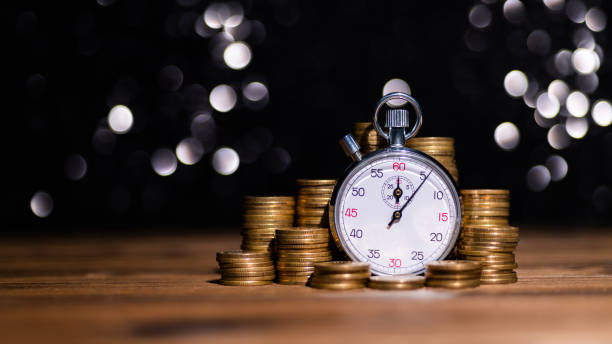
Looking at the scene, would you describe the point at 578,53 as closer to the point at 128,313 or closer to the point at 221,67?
the point at 221,67

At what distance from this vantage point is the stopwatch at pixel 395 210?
1639 millimetres

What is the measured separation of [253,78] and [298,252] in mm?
1714

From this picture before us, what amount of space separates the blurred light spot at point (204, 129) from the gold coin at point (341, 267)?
1.77 meters

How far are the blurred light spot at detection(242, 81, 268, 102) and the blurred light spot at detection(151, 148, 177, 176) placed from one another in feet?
1.70

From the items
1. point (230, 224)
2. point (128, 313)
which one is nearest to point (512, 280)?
point (128, 313)

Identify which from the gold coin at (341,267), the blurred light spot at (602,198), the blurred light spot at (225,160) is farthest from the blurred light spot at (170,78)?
the blurred light spot at (602,198)

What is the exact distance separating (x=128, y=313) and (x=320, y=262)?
0.55 meters

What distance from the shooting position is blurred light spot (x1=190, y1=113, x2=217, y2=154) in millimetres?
3156

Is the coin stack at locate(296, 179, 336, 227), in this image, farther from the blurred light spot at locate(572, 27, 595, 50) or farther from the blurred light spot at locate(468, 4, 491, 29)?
the blurred light spot at locate(572, 27, 595, 50)

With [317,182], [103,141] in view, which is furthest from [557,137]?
[103,141]

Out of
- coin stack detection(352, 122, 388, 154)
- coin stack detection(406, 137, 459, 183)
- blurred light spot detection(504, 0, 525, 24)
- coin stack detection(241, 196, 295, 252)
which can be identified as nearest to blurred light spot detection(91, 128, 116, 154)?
coin stack detection(241, 196, 295, 252)

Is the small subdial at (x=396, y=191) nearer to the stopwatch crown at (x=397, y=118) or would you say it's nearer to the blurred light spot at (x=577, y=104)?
the stopwatch crown at (x=397, y=118)

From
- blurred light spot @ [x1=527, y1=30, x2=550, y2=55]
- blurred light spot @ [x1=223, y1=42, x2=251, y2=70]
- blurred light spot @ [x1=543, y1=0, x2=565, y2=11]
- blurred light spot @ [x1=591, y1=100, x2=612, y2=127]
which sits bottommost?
blurred light spot @ [x1=591, y1=100, x2=612, y2=127]

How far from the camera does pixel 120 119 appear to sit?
314cm
